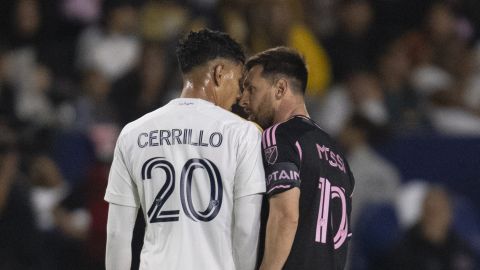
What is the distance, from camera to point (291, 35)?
34.0 ft

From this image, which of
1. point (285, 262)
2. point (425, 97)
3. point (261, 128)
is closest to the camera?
point (285, 262)

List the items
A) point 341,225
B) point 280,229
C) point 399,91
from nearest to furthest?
point 280,229 < point 341,225 < point 399,91

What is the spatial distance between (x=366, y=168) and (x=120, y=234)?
4631 millimetres

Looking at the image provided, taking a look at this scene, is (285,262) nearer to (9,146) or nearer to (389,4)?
(9,146)

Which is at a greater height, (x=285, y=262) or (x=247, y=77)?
(x=247, y=77)

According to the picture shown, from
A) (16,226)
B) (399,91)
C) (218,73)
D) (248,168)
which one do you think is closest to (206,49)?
(218,73)

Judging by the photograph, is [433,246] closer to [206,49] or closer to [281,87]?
[281,87]

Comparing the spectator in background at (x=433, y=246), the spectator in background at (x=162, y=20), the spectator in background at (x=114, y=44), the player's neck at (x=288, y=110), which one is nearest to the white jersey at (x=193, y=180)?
the player's neck at (x=288, y=110)

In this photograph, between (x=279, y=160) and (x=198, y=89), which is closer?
(x=279, y=160)

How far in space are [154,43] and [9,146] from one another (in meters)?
2.11

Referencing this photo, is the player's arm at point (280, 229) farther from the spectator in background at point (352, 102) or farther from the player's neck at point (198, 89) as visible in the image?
the spectator in background at point (352, 102)

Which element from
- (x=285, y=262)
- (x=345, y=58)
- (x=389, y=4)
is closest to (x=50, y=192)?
(x=345, y=58)

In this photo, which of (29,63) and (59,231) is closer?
(59,231)

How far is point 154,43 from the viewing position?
10492mm
